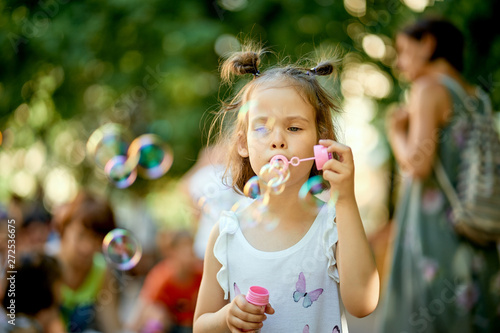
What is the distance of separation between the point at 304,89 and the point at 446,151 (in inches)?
55.7

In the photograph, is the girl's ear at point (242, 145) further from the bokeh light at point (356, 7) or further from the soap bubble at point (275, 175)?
the bokeh light at point (356, 7)

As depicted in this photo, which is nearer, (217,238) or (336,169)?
(336,169)

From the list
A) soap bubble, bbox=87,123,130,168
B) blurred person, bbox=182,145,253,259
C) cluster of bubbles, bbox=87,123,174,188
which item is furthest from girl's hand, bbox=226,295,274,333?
soap bubble, bbox=87,123,130,168

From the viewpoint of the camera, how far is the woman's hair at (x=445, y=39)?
10.6ft

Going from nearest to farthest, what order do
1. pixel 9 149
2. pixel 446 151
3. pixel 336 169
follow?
pixel 336 169 → pixel 446 151 → pixel 9 149

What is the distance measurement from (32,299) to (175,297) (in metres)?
1.19

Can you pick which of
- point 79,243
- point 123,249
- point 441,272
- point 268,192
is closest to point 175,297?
point 79,243

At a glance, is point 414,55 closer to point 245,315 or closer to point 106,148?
point 106,148

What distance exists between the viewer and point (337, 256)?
1.69m

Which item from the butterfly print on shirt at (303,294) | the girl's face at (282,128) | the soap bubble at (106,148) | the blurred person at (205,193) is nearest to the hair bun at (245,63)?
the girl's face at (282,128)

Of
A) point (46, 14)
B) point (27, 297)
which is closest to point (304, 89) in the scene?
point (27, 297)

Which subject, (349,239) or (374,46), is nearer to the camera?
(349,239)

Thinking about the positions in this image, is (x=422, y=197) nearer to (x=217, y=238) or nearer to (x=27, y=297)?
(x=217, y=238)

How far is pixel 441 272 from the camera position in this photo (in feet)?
9.53
